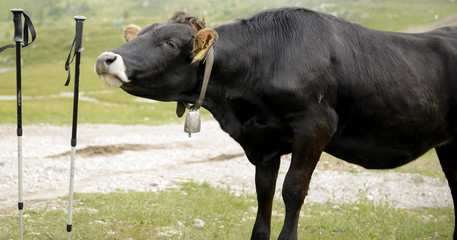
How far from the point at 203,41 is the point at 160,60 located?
0.43m

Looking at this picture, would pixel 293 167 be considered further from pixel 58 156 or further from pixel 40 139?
pixel 40 139

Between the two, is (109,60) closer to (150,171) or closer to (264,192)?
(264,192)

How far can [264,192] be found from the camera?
5816mm

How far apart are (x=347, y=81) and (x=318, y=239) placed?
3.18 m

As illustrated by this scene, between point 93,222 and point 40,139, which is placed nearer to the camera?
point 93,222

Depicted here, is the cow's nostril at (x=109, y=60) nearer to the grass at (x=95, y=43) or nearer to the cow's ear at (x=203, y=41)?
the cow's ear at (x=203, y=41)

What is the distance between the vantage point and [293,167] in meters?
5.12

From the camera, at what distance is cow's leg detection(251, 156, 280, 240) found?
5.69 m

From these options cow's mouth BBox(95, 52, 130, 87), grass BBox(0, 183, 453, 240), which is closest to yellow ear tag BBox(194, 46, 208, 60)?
cow's mouth BBox(95, 52, 130, 87)

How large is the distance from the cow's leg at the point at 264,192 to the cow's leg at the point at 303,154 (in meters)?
0.53

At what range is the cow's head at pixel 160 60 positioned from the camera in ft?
14.8

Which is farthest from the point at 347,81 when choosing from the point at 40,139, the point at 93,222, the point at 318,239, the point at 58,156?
the point at 40,139

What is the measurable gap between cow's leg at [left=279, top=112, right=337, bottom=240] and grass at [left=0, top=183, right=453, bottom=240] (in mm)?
2655

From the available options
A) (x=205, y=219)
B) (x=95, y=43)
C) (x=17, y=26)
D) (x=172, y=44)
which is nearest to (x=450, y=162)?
(x=205, y=219)
